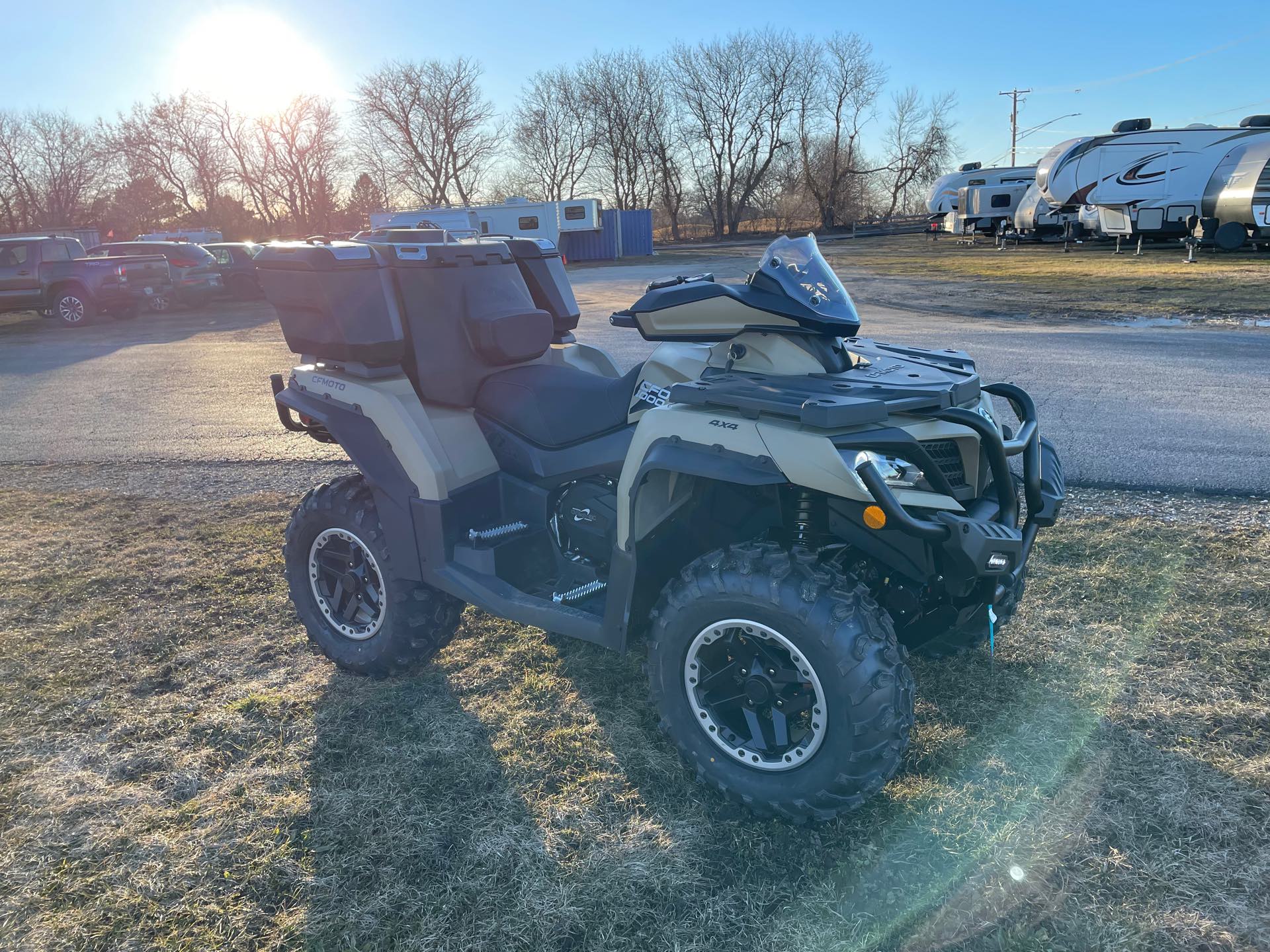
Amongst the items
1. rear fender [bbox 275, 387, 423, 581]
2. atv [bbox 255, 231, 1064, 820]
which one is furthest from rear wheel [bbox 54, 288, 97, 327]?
rear fender [bbox 275, 387, 423, 581]

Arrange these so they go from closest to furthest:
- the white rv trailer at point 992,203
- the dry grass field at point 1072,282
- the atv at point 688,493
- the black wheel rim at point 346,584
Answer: the atv at point 688,493
the black wheel rim at point 346,584
the dry grass field at point 1072,282
the white rv trailer at point 992,203

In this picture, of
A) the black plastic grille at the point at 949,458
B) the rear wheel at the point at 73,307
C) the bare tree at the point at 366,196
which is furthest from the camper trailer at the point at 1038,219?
the bare tree at the point at 366,196

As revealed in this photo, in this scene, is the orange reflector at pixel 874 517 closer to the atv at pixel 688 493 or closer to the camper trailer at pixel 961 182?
the atv at pixel 688 493

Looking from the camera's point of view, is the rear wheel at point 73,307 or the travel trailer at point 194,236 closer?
the rear wheel at point 73,307

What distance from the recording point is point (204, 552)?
528cm

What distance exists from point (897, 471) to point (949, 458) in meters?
0.29

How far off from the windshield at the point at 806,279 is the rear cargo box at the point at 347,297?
1.49 m

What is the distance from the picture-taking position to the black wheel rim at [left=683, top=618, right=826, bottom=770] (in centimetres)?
248

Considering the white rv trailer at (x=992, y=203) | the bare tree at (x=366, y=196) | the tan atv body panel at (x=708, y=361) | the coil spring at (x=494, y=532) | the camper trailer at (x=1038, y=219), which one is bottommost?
the coil spring at (x=494, y=532)

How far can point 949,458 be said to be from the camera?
2.66 m

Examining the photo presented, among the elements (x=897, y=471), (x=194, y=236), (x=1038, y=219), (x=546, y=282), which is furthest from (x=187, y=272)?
(x=1038, y=219)

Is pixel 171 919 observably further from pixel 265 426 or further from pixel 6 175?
pixel 6 175

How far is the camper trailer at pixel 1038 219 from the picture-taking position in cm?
3175

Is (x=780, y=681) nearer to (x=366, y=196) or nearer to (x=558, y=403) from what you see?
(x=558, y=403)
